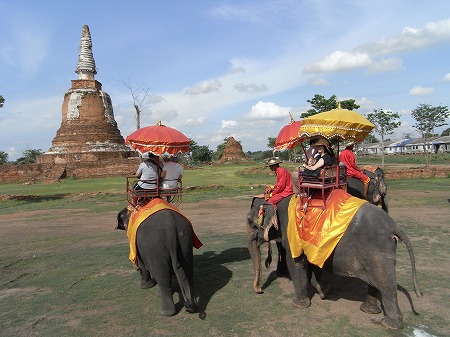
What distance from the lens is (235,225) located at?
448 inches

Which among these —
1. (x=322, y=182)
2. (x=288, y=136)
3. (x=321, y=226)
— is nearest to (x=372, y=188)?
(x=288, y=136)

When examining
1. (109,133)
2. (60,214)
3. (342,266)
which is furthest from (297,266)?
(109,133)

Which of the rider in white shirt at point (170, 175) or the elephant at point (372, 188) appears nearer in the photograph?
the rider in white shirt at point (170, 175)

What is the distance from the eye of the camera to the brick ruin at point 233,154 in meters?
58.9

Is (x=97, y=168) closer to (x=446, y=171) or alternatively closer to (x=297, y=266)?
(x=446, y=171)

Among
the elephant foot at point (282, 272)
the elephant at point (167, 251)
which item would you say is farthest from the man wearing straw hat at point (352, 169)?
the elephant at point (167, 251)

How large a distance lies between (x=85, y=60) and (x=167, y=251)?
4240cm

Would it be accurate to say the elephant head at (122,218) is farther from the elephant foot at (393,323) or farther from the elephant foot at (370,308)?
the elephant foot at (393,323)

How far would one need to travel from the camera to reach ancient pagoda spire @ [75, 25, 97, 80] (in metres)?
42.2

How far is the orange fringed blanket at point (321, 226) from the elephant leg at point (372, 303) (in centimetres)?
85

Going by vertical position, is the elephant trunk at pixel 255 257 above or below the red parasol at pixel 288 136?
below

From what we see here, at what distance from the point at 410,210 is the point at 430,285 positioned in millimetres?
7574

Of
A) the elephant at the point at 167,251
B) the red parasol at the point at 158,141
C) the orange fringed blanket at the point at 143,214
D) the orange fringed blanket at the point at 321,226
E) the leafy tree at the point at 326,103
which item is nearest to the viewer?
the orange fringed blanket at the point at 321,226

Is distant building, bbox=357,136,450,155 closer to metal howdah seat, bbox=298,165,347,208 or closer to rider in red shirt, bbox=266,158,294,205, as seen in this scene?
rider in red shirt, bbox=266,158,294,205
